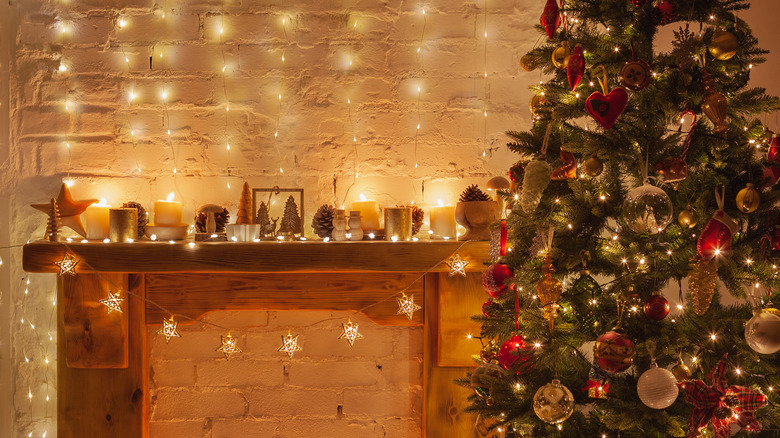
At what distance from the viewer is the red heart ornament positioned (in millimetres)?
1108

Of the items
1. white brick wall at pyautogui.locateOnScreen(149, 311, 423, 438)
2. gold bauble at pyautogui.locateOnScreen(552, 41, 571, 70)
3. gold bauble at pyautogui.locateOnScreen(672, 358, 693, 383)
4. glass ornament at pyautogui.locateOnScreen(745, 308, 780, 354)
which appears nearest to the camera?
glass ornament at pyautogui.locateOnScreen(745, 308, 780, 354)

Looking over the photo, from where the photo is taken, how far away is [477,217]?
1.67 meters

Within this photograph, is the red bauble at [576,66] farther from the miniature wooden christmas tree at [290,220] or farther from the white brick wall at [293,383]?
the white brick wall at [293,383]

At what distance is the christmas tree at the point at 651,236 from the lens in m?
1.09

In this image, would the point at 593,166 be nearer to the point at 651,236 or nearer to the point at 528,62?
the point at 651,236

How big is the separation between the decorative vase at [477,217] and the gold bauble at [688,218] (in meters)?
0.62

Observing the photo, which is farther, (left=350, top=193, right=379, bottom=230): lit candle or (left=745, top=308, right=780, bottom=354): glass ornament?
(left=350, top=193, right=379, bottom=230): lit candle

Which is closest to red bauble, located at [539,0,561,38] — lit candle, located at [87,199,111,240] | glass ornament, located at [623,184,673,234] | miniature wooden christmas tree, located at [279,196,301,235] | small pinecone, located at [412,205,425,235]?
glass ornament, located at [623,184,673,234]

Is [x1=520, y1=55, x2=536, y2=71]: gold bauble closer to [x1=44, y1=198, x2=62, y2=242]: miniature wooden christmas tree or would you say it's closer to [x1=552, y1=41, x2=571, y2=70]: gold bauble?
[x1=552, y1=41, x2=571, y2=70]: gold bauble

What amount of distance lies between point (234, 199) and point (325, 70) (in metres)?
0.54

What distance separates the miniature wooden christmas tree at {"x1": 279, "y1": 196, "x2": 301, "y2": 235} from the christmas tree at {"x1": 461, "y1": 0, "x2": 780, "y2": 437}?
75 centimetres

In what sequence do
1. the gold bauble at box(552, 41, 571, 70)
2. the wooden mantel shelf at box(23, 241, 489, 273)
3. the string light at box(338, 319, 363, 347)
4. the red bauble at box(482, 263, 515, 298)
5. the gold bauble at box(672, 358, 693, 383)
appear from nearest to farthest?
the gold bauble at box(672, 358, 693, 383) → the gold bauble at box(552, 41, 571, 70) → the red bauble at box(482, 263, 515, 298) → the wooden mantel shelf at box(23, 241, 489, 273) → the string light at box(338, 319, 363, 347)

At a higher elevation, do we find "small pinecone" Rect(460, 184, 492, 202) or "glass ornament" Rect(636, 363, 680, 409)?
"small pinecone" Rect(460, 184, 492, 202)

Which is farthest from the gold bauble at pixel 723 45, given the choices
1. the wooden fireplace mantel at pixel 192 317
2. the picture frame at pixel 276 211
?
the picture frame at pixel 276 211
